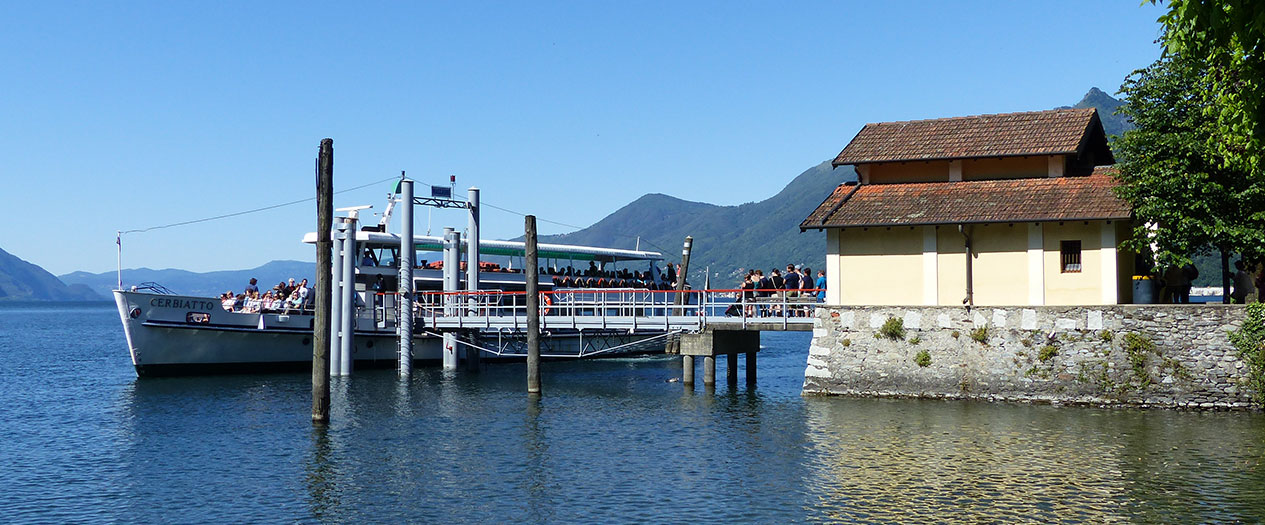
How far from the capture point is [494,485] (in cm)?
1853

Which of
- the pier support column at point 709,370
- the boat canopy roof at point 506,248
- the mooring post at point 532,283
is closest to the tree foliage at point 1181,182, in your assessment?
the pier support column at point 709,370

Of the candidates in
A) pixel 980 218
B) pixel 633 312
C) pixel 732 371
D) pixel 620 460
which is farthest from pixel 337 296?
pixel 980 218

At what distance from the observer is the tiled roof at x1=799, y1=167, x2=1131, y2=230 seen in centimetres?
2655

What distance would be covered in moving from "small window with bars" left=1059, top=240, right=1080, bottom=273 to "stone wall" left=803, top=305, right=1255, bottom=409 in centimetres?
161

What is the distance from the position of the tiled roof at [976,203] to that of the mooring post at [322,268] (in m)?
11.8

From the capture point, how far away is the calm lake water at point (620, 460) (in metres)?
16.5

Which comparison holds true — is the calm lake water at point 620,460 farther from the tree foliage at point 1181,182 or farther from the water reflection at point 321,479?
the tree foliage at point 1181,182

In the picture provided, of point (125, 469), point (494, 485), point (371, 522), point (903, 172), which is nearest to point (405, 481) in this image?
point (494, 485)

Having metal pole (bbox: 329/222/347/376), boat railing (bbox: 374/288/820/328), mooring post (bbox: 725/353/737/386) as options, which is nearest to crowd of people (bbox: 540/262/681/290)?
boat railing (bbox: 374/288/820/328)

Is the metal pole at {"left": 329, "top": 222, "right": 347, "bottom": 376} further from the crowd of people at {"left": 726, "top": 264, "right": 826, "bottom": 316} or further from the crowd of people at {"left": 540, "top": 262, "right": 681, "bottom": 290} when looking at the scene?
the crowd of people at {"left": 726, "top": 264, "right": 826, "bottom": 316}

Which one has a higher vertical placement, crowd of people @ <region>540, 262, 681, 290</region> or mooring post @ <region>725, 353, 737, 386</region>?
crowd of people @ <region>540, 262, 681, 290</region>

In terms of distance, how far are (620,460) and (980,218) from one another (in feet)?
39.5

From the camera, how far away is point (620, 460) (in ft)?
67.8

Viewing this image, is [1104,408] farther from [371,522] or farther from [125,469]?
[125,469]
